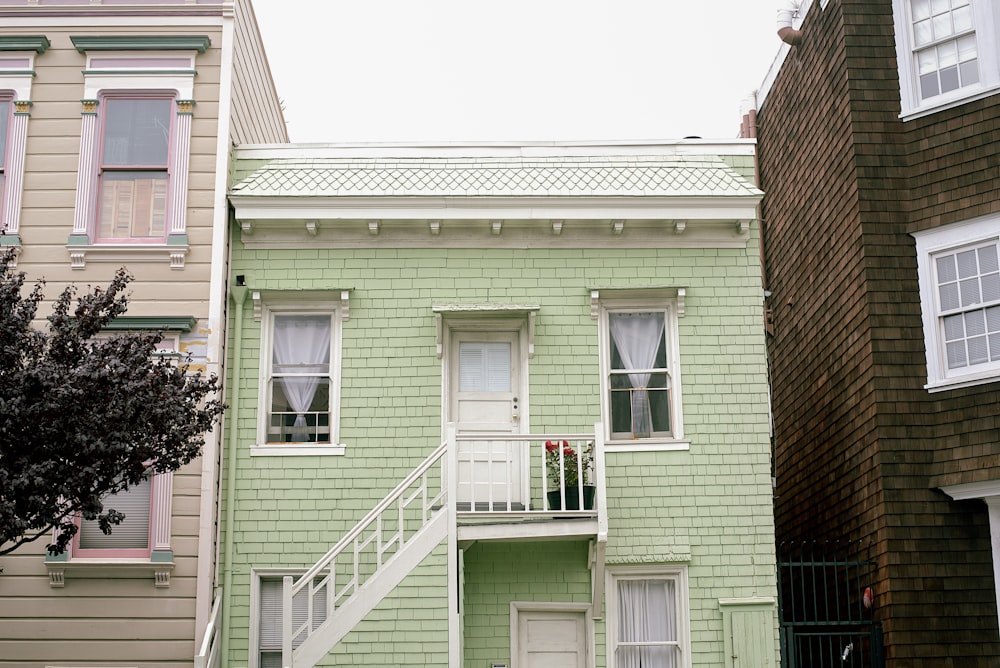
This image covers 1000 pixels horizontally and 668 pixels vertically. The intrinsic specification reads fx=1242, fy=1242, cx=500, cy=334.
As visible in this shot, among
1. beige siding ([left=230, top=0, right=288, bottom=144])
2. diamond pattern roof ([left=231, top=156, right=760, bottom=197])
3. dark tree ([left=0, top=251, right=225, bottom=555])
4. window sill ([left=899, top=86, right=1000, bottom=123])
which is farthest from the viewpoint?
beige siding ([left=230, top=0, right=288, bottom=144])

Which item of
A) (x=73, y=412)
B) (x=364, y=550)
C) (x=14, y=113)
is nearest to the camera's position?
(x=73, y=412)

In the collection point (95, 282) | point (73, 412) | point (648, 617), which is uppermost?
point (95, 282)

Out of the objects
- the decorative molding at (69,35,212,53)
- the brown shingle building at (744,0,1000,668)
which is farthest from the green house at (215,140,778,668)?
the decorative molding at (69,35,212,53)

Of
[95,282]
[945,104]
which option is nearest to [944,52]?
[945,104]

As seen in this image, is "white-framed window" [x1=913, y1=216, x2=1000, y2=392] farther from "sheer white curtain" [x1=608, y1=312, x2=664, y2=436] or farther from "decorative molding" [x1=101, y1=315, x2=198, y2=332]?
"decorative molding" [x1=101, y1=315, x2=198, y2=332]

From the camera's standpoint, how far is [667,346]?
594 inches

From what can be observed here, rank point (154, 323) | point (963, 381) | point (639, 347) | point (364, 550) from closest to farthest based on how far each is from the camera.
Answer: point (963, 381)
point (364, 550)
point (154, 323)
point (639, 347)

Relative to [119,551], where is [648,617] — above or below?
→ below

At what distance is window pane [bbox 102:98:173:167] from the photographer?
15.4 m

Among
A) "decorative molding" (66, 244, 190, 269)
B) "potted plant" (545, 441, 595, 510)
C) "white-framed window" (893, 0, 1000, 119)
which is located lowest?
"potted plant" (545, 441, 595, 510)

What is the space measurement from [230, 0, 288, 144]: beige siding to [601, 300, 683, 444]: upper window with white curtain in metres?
5.39

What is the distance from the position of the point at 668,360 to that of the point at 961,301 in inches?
135

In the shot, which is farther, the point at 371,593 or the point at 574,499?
the point at 574,499

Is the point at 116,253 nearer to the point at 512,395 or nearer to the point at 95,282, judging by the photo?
the point at 95,282
